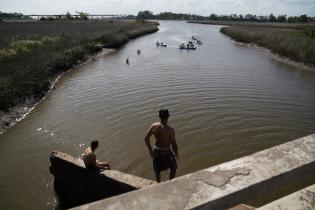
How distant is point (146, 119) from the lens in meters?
14.8

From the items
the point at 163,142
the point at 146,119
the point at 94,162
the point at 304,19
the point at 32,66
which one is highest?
the point at 304,19

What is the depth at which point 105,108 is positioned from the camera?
16531mm

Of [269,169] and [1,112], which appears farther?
[1,112]

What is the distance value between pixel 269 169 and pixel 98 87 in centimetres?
1894

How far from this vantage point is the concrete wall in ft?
23.5

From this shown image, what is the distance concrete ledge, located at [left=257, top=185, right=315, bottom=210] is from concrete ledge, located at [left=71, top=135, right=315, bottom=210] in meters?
0.30

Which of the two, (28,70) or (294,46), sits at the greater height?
(294,46)

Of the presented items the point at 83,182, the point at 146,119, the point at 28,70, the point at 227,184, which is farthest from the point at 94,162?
the point at 28,70

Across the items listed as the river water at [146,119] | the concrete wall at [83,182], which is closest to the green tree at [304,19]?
the river water at [146,119]

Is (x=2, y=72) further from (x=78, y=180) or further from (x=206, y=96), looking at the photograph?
(x=78, y=180)

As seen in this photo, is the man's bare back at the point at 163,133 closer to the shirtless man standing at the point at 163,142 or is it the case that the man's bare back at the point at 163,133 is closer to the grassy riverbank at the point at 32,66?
the shirtless man standing at the point at 163,142

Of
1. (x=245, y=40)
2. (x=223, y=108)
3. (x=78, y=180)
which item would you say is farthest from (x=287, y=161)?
(x=245, y=40)

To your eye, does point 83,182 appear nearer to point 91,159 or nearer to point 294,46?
point 91,159

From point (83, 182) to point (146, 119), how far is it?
7070mm
